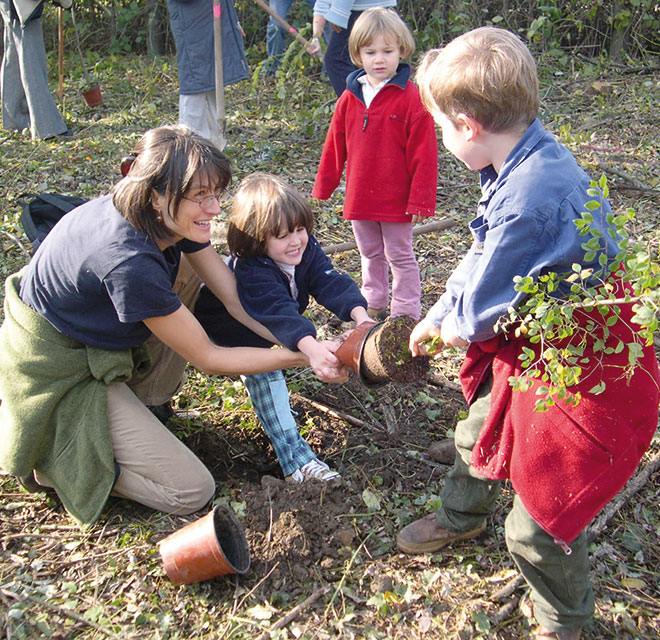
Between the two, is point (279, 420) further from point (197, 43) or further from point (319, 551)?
point (197, 43)

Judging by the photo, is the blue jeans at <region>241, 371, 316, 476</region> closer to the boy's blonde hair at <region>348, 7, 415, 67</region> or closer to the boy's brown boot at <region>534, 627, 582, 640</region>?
the boy's brown boot at <region>534, 627, 582, 640</region>

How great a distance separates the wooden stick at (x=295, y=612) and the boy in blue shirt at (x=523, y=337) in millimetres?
729

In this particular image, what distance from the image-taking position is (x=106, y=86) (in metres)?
9.00

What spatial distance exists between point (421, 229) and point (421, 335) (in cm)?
292

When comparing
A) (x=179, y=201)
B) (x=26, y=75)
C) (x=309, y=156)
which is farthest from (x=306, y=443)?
(x=26, y=75)

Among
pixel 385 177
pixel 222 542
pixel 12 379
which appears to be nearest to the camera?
pixel 222 542

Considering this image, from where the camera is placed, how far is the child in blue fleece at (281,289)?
2.78 metres

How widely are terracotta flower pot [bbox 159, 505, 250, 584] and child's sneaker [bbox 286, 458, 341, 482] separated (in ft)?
1.49

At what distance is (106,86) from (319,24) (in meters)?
4.16

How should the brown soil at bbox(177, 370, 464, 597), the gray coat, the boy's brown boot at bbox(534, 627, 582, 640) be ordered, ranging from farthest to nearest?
the gray coat → the brown soil at bbox(177, 370, 464, 597) → the boy's brown boot at bbox(534, 627, 582, 640)

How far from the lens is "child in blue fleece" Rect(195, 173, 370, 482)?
109 inches

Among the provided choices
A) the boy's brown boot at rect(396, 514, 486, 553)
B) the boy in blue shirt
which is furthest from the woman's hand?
the boy in blue shirt

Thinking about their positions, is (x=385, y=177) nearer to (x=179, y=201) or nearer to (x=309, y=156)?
(x=179, y=201)

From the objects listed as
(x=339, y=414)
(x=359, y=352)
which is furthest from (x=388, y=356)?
(x=339, y=414)
